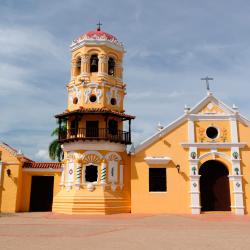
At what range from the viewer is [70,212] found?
2009 centimetres

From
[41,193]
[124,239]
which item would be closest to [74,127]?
[41,193]

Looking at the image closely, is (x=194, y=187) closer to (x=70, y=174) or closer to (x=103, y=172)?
(x=103, y=172)

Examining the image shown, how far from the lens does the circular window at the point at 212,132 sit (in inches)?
896

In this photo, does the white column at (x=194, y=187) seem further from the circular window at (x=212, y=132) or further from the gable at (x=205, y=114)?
the gable at (x=205, y=114)

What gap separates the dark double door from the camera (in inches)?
948

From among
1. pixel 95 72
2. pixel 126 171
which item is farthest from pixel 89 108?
pixel 126 171

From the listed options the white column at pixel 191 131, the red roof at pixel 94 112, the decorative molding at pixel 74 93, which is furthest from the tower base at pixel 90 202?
the decorative molding at pixel 74 93

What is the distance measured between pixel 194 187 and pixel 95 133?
7.79 metres

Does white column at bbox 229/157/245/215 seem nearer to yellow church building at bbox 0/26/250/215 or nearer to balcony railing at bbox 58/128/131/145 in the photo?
yellow church building at bbox 0/26/250/215

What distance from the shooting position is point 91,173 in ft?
70.3

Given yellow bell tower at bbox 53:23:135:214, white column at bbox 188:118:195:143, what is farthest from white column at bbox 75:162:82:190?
white column at bbox 188:118:195:143

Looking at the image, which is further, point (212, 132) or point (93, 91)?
point (93, 91)

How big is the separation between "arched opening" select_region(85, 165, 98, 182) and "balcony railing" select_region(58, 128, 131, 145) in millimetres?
2072

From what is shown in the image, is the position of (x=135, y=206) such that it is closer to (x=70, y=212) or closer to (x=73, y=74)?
(x=70, y=212)
